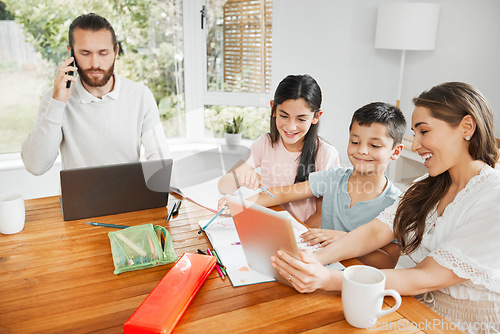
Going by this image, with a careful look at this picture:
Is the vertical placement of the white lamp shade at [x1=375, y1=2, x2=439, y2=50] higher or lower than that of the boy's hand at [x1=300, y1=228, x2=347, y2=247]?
higher

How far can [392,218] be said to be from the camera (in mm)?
1189

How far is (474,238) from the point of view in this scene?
0.94 metres

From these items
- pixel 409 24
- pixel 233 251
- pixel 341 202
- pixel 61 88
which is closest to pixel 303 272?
pixel 233 251

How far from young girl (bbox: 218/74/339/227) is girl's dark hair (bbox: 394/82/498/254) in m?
0.52

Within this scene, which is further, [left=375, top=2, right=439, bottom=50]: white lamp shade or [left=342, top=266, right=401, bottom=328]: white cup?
[left=375, top=2, right=439, bottom=50]: white lamp shade

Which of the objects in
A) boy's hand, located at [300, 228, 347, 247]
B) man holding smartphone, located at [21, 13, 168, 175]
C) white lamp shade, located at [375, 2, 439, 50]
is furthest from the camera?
white lamp shade, located at [375, 2, 439, 50]

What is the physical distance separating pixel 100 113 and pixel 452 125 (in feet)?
4.84

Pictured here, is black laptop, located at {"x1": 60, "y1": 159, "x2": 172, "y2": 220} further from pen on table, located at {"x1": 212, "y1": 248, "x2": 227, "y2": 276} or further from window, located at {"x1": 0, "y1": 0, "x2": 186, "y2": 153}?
window, located at {"x1": 0, "y1": 0, "x2": 186, "y2": 153}

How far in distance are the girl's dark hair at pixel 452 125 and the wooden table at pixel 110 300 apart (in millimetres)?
213

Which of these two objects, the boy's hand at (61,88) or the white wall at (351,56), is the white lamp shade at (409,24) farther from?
the boy's hand at (61,88)

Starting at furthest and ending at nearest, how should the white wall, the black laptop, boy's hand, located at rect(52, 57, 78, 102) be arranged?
the white wall < boy's hand, located at rect(52, 57, 78, 102) < the black laptop

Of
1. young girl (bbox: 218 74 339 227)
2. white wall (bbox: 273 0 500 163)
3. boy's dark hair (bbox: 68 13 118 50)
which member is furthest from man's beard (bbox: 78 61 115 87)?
white wall (bbox: 273 0 500 163)

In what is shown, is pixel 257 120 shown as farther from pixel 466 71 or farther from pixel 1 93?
pixel 1 93

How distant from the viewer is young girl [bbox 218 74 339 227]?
1661 millimetres
